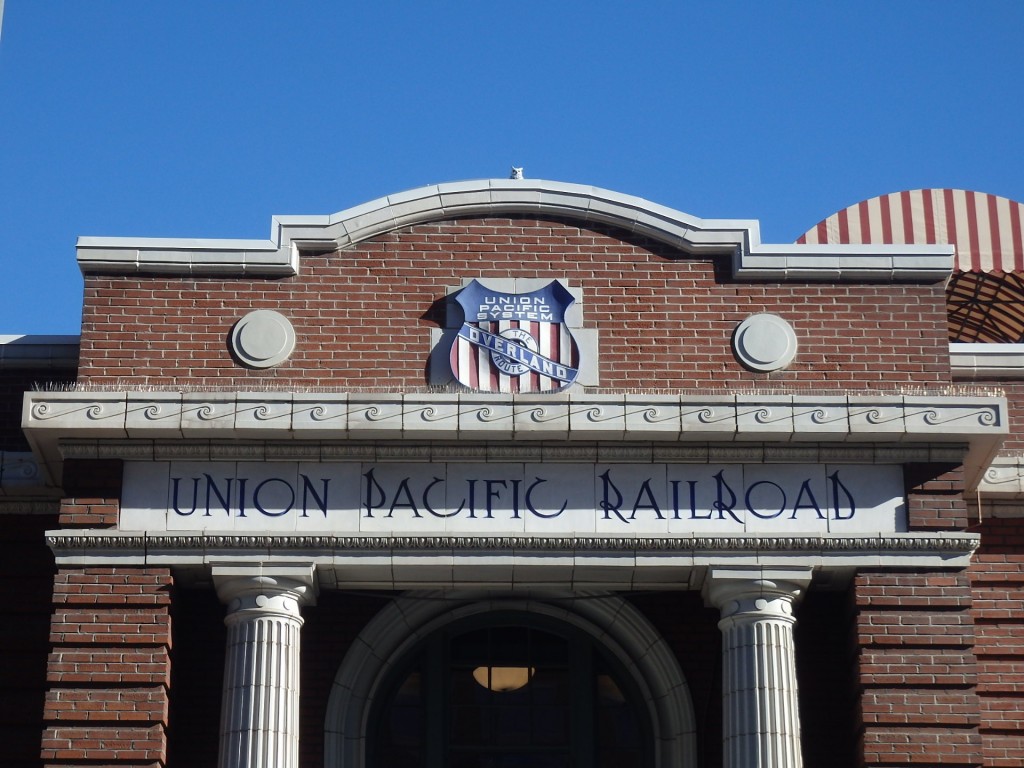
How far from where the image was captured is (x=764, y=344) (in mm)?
23625

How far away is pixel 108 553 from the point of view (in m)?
22.3

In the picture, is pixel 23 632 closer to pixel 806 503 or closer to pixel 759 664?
pixel 759 664

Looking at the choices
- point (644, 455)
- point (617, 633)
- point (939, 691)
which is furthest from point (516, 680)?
point (939, 691)

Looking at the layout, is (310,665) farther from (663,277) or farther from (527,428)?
(663,277)

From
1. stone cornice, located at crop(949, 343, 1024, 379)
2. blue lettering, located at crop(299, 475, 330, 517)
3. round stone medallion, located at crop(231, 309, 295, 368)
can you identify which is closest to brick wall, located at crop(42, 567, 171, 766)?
blue lettering, located at crop(299, 475, 330, 517)

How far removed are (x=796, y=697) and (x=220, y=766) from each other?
6329mm

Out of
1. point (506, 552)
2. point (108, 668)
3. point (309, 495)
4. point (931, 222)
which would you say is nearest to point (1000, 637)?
point (506, 552)

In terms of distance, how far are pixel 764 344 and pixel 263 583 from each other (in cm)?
650

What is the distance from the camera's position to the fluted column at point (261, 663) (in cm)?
2150

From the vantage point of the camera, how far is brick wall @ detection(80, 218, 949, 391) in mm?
23438

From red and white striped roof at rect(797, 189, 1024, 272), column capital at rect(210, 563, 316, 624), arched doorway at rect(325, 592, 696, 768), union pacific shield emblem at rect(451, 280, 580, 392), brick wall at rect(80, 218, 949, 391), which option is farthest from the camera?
red and white striped roof at rect(797, 189, 1024, 272)

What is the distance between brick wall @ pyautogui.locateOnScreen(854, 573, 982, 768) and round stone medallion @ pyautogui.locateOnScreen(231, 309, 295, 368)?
23.4 feet

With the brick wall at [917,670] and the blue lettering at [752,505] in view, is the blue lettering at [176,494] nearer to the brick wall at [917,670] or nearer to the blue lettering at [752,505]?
the blue lettering at [752,505]

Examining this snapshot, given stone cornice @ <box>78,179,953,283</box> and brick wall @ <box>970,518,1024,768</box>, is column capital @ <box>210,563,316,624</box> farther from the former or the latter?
brick wall @ <box>970,518,1024,768</box>
